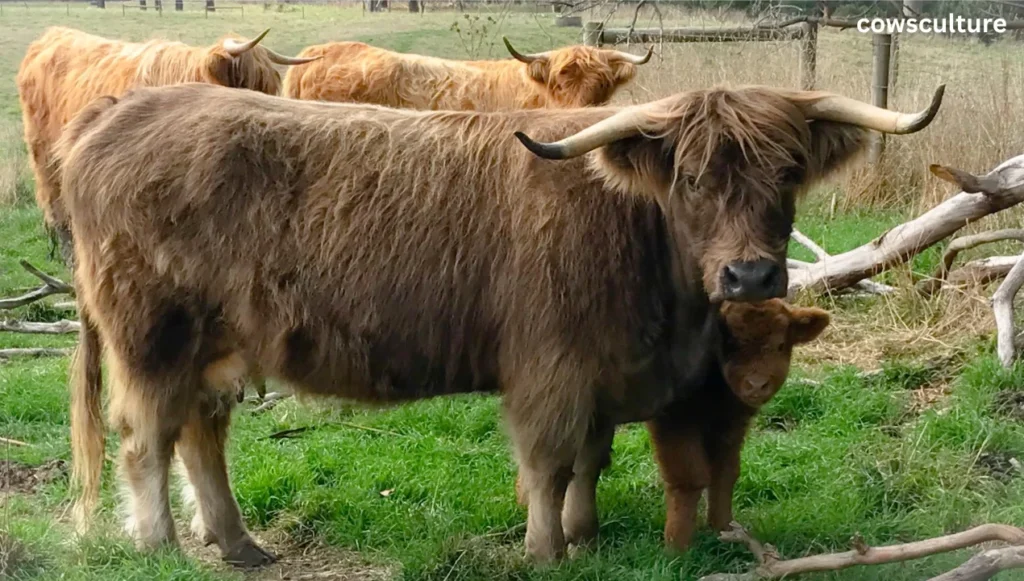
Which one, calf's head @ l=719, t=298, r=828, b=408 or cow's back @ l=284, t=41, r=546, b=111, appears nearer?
calf's head @ l=719, t=298, r=828, b=408

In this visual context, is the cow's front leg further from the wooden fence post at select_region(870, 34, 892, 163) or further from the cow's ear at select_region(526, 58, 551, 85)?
the wooden fence post at select_region(870, 34, 892, 163)

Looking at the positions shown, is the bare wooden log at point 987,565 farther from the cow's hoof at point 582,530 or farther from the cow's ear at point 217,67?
the cow's ear at point 217,67

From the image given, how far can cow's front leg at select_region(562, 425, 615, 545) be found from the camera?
4.46m

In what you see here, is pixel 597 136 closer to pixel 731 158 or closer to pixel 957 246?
pixel 731 158

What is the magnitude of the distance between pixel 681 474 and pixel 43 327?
5.71 metres

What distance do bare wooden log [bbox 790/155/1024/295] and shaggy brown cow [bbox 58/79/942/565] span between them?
1.67 m

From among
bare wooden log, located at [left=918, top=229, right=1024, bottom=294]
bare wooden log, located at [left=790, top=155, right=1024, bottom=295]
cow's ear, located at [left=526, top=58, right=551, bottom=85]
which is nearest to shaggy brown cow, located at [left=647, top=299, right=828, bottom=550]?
bare wooden log, located at [left=790, top=155, right=1024, bottom=295]

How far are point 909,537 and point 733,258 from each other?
1535mm

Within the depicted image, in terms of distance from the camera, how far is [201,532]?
15.7 feet

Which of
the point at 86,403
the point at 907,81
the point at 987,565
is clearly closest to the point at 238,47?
the point at 86,403

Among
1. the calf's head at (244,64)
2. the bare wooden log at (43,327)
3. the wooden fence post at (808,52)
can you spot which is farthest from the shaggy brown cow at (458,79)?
the bare wooden log at (43,327)

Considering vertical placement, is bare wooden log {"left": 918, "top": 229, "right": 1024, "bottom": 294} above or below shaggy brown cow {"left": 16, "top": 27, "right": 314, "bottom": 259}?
below

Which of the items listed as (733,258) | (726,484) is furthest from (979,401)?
(733,258)

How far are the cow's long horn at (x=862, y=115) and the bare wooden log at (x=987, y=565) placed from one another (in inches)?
50.4
